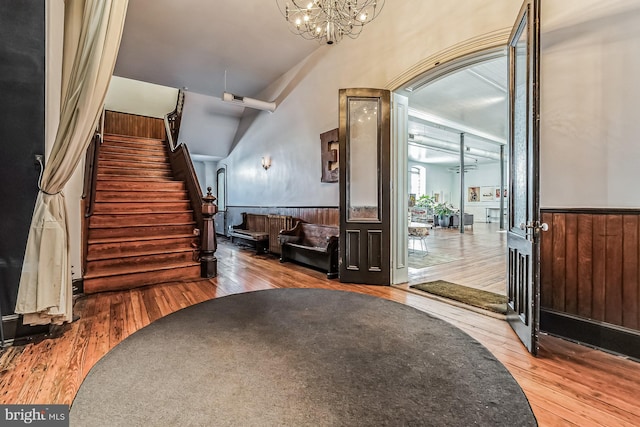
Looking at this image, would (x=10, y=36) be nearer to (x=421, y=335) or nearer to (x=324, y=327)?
(x=324, y=327)

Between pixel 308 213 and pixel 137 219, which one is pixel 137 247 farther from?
pixel 308 213

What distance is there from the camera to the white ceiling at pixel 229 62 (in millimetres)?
4422

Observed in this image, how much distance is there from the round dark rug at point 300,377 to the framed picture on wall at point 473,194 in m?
16.7

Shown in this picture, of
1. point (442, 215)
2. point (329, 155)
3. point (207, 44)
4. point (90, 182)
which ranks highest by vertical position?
point (207, 44)

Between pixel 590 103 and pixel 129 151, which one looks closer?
pixel 590 103

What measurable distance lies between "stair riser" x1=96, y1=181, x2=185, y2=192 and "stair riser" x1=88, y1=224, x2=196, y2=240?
945 mm

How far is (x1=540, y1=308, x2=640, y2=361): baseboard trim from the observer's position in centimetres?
197

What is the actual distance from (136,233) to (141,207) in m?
0.58

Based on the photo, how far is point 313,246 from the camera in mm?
4895

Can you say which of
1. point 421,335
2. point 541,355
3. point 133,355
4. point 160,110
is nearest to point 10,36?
point 133,355

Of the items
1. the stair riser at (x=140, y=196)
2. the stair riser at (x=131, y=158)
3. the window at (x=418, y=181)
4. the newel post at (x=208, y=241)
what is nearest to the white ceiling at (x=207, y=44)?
the stair riser at (x=131, y=158)

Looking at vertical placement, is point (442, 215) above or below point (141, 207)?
below

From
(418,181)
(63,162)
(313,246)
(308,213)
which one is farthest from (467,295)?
(418,181)

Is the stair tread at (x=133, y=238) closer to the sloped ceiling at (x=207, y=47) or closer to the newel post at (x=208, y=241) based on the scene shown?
the newel post at (x=208, y=241)
